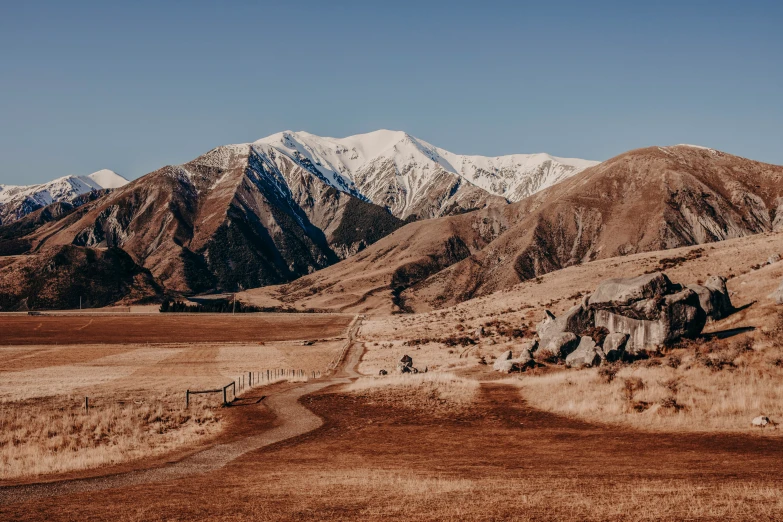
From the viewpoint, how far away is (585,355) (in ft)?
135

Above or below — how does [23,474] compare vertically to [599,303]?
below

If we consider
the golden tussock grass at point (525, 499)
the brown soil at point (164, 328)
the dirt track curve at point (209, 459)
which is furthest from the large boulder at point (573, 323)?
the brown soil at point (164, 328)

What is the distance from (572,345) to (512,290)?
61767 millimetres

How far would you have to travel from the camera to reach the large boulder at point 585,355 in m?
40.4

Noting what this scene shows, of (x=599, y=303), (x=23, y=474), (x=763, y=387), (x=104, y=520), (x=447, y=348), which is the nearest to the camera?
(x=104, y=520)

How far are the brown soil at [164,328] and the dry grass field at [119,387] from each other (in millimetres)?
546

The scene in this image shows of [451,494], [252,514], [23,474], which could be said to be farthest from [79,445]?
[451,494]

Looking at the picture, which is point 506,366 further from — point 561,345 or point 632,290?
point 632,290

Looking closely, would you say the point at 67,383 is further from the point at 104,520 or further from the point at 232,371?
the point at 104,520

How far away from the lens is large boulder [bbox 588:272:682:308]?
4100 centimetres

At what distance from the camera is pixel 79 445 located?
1130 inches

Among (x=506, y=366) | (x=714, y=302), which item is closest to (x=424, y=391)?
(x=506, y=366)

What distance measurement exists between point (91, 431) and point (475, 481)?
22921 mm

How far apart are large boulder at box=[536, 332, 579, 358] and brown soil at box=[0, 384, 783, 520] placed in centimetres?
1675
